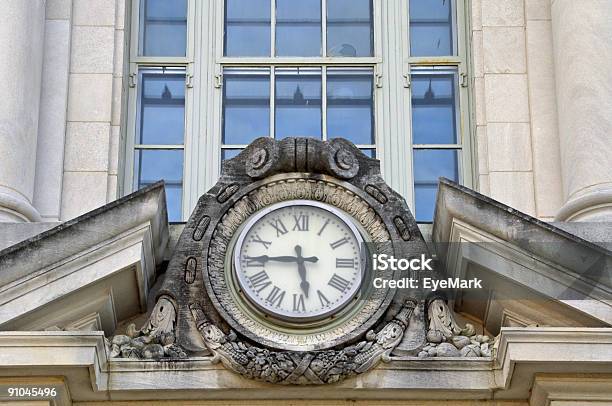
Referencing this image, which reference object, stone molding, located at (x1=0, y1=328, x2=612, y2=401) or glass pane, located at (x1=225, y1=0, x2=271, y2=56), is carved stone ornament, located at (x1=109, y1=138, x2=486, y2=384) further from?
glass pane, located at (x1=225, y1=0, x2=271, y2=56)

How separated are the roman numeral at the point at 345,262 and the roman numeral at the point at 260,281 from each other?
1.67 feet

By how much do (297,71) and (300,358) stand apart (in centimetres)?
352

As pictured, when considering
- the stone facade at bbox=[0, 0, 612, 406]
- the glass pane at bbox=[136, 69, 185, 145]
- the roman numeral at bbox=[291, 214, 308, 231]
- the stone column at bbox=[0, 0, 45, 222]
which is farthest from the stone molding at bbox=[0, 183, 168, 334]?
the glass pane at bbox=[136, 69, 185, 145]

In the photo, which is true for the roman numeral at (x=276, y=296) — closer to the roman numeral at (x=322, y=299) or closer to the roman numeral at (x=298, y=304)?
the roman numeral at (x=298, y=304)

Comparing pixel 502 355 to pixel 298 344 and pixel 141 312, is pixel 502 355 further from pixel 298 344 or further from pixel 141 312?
pixel 141 312

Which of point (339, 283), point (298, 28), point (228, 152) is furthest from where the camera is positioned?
point (298, 28)

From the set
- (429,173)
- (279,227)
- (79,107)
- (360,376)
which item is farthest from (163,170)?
(360,376)

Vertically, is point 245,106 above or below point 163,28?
below

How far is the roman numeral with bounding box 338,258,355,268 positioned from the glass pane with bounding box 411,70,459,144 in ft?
7.35

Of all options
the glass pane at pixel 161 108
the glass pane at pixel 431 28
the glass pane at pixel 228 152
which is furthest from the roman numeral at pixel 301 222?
the glass pane at pixel 431 28

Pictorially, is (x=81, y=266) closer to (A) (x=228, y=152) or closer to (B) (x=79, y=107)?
(B) (x=79, y=107)

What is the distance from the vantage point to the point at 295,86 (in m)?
15.0

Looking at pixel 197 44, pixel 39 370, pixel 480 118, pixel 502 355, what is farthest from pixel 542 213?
pixel 39 370

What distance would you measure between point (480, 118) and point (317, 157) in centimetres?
219
